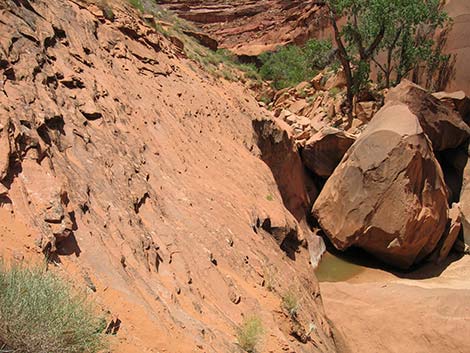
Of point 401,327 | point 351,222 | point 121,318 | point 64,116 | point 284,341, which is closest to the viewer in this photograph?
point 121,318

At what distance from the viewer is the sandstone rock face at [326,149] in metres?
15.6

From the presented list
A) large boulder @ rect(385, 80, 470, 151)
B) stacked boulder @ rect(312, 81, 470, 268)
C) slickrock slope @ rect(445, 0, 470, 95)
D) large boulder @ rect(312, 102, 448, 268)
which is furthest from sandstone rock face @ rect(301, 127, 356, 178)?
slickrock slope @ rect(445, 0, 470, 95)

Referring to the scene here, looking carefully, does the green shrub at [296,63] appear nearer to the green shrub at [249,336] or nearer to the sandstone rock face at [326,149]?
the sandstone rock face at [326,149]

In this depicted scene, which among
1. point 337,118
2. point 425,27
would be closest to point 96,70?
point 337,118

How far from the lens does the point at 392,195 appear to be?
1309cm

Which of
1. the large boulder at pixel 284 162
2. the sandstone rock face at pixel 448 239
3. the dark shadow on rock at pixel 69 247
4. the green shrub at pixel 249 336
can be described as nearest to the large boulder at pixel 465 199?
the sandstone rock face at pixel 448 239

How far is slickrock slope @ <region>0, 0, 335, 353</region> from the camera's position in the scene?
3.96 metres

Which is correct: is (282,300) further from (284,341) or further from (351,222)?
(351,222)

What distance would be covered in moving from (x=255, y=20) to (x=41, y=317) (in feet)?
140

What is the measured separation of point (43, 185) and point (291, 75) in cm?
2513

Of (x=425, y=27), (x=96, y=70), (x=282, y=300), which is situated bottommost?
(x=282, y=300)

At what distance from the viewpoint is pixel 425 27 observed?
2203cm

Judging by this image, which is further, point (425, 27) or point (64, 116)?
point (425, 27)

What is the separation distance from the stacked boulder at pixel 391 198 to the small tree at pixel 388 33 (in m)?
5.58
